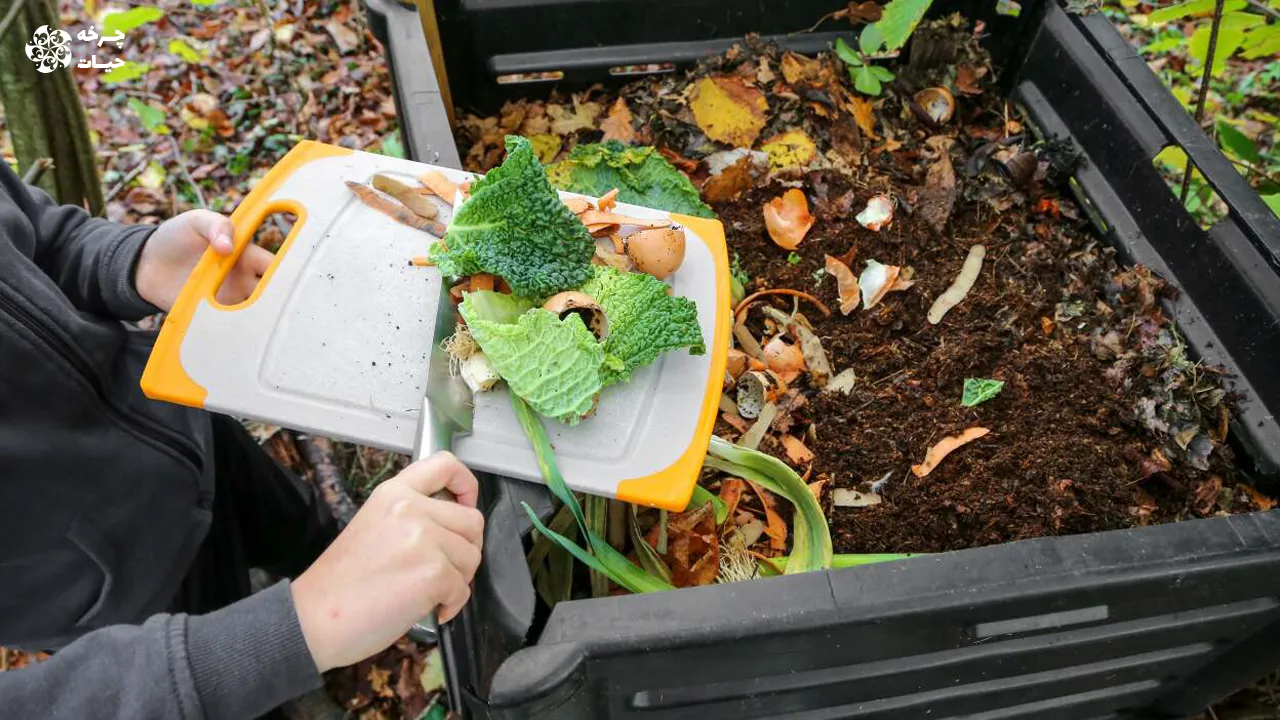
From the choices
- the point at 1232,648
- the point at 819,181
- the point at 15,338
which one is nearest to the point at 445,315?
the point at 15,338

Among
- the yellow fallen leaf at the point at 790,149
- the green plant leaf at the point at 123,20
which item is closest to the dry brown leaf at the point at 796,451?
the yellow fallen leaf at the point at 790,149

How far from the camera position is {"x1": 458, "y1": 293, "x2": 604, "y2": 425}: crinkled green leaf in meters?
1.00

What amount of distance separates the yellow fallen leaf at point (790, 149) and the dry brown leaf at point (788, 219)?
0.11 metres

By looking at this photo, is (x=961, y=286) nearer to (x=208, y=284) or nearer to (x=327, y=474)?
(x=208, y=284)

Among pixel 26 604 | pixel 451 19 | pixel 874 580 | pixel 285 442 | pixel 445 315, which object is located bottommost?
pixel 285 442

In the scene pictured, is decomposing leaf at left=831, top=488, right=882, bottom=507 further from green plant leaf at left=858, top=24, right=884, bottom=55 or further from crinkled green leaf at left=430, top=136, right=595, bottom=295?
green plant leaf at left=858, top=24, right=884, bottom=55

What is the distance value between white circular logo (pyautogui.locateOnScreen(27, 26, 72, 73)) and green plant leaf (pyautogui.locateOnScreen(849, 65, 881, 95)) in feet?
5.13

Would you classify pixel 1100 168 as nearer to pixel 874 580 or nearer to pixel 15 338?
pixel 874 580

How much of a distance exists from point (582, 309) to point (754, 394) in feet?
1.57

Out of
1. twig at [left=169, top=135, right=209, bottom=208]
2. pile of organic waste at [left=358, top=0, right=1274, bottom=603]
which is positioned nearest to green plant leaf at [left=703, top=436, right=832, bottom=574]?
pile of organic waste at [left=358, top=0, right=1274, bottom=603]

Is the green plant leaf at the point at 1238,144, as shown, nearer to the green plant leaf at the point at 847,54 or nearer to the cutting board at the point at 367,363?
the green plant leaf at the point at 847,54

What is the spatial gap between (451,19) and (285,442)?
1.18 metres

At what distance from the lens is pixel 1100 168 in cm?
165

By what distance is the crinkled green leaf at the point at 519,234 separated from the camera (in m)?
1.07
